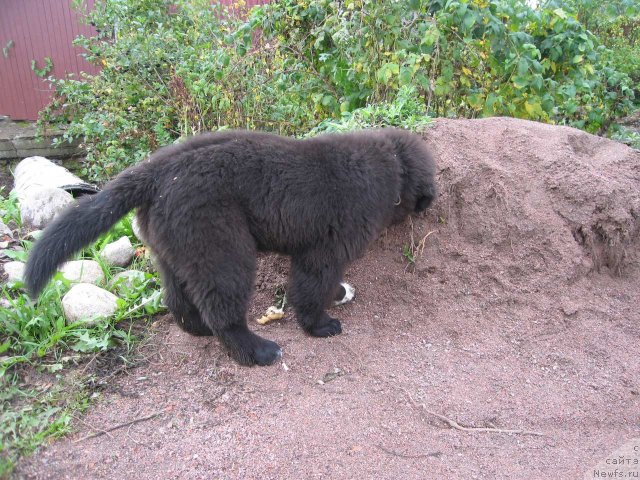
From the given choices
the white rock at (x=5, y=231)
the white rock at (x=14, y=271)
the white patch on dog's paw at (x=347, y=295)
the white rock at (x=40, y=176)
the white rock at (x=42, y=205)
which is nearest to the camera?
the white patch on dog's paw at (x=347, y=295)

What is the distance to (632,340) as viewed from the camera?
3.66m

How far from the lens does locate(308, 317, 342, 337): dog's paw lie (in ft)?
11.8

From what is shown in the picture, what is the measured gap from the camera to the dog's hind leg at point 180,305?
11.0ft

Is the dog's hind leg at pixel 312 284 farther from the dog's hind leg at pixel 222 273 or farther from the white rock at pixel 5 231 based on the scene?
the white rock at pixel 5 231

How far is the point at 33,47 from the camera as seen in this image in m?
9.82

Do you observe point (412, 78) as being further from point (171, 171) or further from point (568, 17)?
point (171, 171)

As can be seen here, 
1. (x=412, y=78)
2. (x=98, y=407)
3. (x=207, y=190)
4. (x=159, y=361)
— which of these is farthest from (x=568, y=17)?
(x=98, y=407)

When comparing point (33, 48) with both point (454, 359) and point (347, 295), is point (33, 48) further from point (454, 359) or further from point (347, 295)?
point (454, 359)

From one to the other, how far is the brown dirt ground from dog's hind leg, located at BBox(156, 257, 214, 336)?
0.41ft

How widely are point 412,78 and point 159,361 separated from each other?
3318 mm

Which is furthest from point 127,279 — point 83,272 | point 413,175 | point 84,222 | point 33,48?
Answer: point 33,48

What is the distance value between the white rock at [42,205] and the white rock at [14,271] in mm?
925

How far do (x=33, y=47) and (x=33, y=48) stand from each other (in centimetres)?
2

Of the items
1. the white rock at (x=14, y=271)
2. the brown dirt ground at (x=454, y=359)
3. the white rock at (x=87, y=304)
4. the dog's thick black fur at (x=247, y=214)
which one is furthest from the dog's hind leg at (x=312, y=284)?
the white rock at (x=14, y=271)
